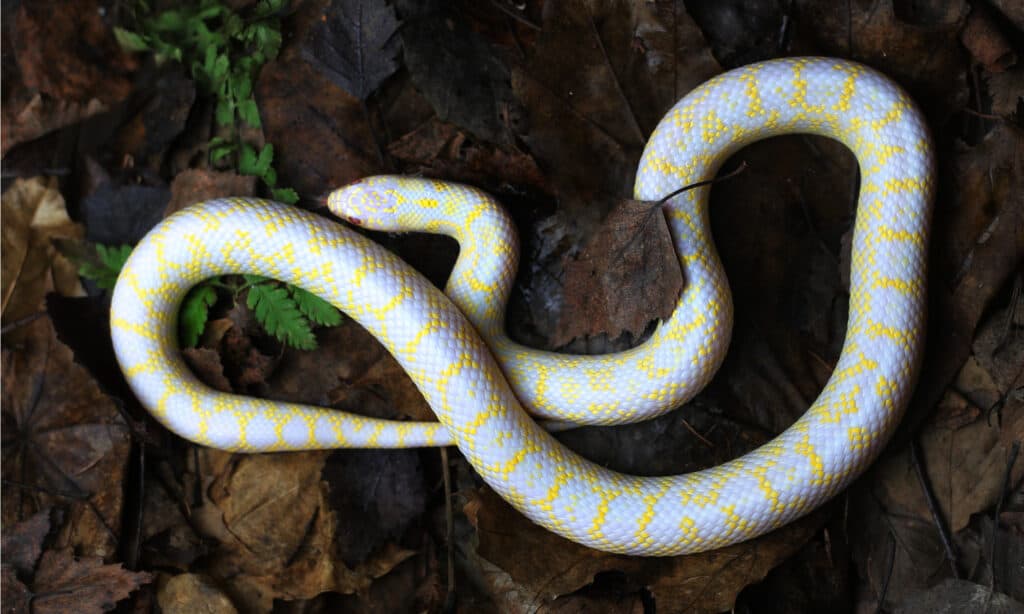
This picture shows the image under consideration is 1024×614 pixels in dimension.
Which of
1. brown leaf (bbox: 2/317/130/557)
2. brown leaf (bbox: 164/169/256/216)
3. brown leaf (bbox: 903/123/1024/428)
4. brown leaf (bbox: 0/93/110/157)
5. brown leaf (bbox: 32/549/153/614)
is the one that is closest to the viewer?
brown leaf (bbox: 903/123/1024/428)

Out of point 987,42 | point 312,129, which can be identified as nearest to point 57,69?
point 312,129

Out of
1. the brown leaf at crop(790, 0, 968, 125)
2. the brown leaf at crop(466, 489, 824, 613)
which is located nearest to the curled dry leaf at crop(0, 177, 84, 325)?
the brown leaf at crop(466, 489, 824, 613)

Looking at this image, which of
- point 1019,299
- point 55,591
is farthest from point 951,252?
point 55,591

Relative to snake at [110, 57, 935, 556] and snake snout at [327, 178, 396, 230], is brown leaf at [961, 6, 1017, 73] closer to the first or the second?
snake at [110, 57, 935, 556]

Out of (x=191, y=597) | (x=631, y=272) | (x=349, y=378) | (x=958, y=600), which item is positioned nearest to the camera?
(x=958, y=600)

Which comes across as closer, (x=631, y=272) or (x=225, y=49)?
(x=631, y=272)

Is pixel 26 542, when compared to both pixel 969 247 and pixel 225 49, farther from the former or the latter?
pixel 969 247
